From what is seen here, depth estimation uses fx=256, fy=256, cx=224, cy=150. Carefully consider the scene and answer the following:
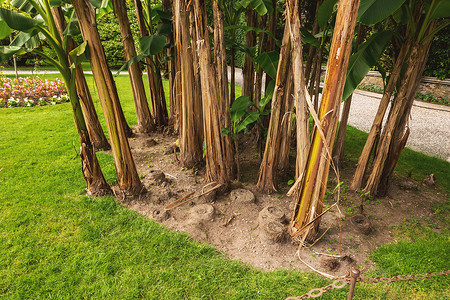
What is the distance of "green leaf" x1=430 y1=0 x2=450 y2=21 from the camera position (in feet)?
6.57

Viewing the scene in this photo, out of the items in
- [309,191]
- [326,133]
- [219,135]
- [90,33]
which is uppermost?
[90,33]

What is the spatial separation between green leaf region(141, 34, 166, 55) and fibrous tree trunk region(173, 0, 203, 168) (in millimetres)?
298

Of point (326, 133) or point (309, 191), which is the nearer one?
point (326, 133)

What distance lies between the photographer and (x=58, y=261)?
2.06m

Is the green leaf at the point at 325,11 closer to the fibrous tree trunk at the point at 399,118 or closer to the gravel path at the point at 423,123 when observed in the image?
the fibrous tree trunk at the point at 399,118

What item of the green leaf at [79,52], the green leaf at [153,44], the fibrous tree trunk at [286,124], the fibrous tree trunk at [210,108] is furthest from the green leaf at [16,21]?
the fibrous tree trunk at [286,124]

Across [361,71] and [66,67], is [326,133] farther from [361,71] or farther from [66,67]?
[66,67]

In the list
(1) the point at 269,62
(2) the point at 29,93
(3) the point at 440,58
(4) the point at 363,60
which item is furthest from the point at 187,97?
(3) the point at 440,58

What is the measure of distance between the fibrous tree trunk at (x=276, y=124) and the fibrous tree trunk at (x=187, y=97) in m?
0.93

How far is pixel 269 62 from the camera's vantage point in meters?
2.60

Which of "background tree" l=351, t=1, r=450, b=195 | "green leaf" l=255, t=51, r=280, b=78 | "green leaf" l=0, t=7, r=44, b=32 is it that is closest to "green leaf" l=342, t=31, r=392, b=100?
"background tree" l=351, t=1, r=450, b=195

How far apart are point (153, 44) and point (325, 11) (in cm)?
196

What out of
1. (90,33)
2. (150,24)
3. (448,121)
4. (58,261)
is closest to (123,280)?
(58,261)

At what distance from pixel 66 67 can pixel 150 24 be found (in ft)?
6.54
